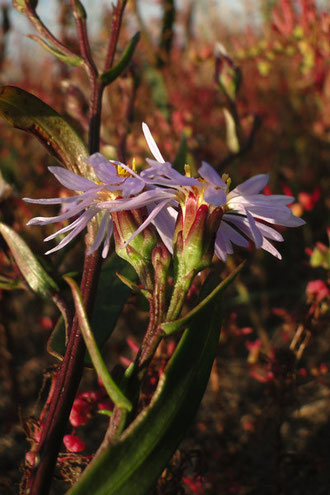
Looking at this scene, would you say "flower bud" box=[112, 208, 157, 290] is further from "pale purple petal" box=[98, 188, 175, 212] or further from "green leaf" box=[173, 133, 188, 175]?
"green leaf" box=[173, 133, 188, 175]

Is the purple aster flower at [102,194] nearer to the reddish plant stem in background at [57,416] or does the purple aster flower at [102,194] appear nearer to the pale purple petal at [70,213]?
the pale purple petal at [70,213]

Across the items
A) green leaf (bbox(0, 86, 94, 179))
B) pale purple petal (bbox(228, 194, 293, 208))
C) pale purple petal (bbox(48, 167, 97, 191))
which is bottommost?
pale purple petal (bbox(228, 194, 293, 208))

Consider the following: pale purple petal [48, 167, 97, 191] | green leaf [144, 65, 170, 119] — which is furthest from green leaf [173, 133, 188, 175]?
green leaf [144, 65, 170, 119]

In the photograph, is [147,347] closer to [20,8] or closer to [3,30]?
[20,8]

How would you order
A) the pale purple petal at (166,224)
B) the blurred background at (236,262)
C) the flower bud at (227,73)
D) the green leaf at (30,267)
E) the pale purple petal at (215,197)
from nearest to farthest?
the pale purple petal at (215,197)
the pale purple petal at (166,224)
the green leaf at (30,267)
the blurred background at (236,262)
the flower bud at (227,73)

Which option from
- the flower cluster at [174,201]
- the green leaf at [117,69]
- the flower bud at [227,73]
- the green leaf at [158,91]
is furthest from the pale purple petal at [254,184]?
the green leaf at [158,91]

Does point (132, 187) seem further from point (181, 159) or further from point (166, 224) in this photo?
point (181, 159)

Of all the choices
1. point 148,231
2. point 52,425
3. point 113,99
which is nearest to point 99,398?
point 52,425
